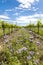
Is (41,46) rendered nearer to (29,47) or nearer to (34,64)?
(29,47)

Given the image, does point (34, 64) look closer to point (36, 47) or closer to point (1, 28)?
point (36, 47)

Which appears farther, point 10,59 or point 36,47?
point 36,47

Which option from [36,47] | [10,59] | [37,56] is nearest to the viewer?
[10,59]

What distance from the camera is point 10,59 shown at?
11234 millimetres

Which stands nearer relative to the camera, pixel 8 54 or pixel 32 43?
pixel 8 54

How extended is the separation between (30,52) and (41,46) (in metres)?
2.31

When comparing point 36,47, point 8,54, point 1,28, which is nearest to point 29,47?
point 36,47

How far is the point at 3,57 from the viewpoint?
39.3ft

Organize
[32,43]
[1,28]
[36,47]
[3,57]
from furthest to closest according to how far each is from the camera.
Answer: [1,28]
[32,43]
[36,47]
[3,57]

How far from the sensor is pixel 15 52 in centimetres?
1292

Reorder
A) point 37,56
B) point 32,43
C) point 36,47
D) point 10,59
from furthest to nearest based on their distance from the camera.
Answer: point 32,43 → point 36,47 → point 37,56 → point 10,59

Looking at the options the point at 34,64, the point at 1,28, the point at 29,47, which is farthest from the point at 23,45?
the point at 1,28

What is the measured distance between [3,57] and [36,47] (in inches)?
140

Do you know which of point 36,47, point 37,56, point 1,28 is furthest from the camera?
point 1,28
